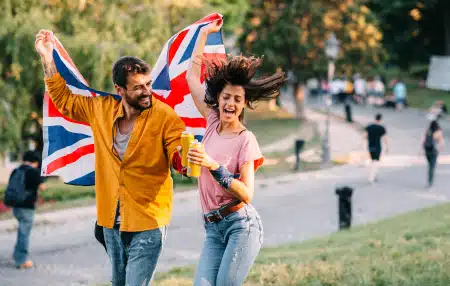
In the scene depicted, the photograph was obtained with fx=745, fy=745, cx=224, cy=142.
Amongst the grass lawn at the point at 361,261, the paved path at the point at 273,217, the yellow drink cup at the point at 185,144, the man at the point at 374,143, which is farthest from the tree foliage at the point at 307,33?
the yellow drink cup at the point at 185,144

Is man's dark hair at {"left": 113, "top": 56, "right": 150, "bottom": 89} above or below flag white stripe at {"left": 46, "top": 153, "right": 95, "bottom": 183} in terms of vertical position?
above

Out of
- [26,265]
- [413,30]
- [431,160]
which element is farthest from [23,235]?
[413,30]

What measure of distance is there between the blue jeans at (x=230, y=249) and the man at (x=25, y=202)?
227 inches

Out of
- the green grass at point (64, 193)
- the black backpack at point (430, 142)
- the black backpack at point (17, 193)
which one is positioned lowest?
the green grass at point (64, 193)

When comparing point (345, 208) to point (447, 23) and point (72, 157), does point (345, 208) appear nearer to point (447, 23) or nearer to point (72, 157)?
point (72, 157)

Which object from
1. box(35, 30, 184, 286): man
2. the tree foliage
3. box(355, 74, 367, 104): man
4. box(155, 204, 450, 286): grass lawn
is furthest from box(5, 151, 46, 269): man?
box(355, 74, 367, 104): man

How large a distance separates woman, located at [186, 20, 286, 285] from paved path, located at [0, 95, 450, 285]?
4.58 meters

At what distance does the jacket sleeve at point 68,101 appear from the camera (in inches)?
193

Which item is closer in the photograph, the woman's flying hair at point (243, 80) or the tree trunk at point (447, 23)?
the woman's flying hair at point (243, 80)

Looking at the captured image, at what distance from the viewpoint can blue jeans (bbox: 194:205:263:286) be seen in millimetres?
4547

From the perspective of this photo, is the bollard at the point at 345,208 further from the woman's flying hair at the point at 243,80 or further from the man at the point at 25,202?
the woman's flying hair at the point at 243,80

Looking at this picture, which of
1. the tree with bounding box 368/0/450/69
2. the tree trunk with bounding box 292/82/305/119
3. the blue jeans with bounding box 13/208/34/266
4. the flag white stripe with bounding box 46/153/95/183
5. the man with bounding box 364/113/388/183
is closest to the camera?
the flag white stripe with bounding box 46/153/95/183

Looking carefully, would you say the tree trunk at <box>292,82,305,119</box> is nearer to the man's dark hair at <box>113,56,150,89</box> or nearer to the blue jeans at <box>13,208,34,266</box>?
the blue jeans at <box>13,208,34,266</box>

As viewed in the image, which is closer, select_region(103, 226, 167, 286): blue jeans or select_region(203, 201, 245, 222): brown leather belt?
select_region(103, 226, 167, 286): blue jeans
